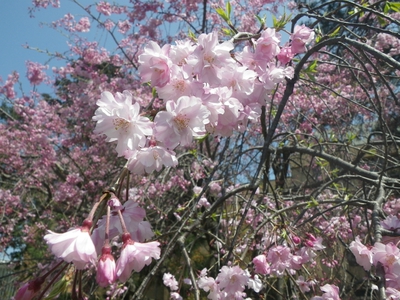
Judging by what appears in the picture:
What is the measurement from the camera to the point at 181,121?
3.07ft

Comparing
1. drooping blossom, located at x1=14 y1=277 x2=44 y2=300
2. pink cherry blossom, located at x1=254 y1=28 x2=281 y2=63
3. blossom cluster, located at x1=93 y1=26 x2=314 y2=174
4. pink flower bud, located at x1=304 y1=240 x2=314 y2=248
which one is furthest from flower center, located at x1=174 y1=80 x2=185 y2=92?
pink flower bud, located at x1=304 y1=240 x2=314 y2=248

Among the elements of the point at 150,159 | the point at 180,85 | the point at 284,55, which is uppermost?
the point at 284,55

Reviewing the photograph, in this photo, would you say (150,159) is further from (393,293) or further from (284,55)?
(393,293)

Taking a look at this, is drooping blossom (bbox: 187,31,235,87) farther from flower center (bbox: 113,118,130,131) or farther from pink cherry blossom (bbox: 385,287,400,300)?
pink cherry blossom (bbox: 385,287,400,300)

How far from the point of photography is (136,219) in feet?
2.91

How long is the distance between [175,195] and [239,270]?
3.31m

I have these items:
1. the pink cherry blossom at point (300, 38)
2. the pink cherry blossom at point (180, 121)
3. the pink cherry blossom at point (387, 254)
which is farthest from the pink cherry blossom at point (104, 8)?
the pink cherry blossom at point (387, 254)

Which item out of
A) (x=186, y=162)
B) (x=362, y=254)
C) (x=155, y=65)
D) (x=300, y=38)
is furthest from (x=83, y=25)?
(x=362, y=254)

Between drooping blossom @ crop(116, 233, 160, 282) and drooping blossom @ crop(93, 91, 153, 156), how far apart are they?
9.6 inches

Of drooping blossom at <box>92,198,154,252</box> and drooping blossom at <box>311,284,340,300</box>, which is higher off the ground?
drooping blossom at <box>92,198,154,252</box>

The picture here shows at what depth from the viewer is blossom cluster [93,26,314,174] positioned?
925 millimetres

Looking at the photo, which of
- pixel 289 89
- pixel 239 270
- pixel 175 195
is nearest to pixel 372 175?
pixel 289 89

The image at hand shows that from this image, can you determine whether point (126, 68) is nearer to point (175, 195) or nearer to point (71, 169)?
point (71, 169)

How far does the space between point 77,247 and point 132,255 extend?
115 millimetres
